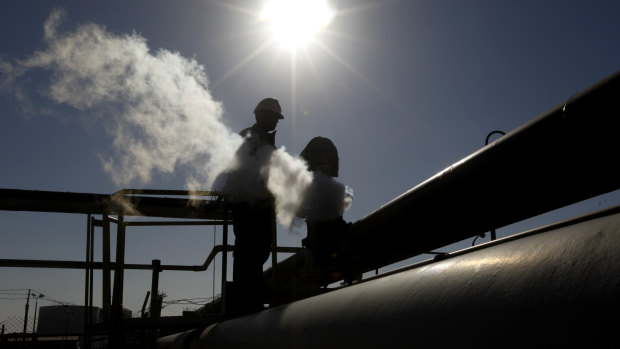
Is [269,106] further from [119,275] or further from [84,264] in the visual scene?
[84,264]

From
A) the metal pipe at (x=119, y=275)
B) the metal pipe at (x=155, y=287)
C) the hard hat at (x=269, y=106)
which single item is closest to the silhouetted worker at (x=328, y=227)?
the hard hat at (x=269, y=106)

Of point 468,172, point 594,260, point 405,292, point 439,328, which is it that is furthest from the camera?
point 468,172

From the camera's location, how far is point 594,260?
112cm

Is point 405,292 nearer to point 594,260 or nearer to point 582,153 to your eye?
point 594,260

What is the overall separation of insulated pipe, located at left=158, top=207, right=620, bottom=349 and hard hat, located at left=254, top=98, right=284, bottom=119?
4375mm

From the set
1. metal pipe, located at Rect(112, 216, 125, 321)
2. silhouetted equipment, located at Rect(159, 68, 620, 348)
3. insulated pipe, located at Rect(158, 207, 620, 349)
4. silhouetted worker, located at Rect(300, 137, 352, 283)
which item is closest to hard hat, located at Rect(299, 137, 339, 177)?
silhouetted worker, located at Rect(300, 137, 352, 283)

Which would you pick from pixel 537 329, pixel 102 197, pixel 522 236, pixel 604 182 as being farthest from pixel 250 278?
pixel 537 329

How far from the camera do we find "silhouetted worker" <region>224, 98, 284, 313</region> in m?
5.53

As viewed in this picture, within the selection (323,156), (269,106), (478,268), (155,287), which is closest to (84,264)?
(155,287)

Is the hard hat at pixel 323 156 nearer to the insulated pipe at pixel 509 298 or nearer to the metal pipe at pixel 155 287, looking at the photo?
the insulated pipe at pixel 509 298

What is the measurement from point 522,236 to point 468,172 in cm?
170

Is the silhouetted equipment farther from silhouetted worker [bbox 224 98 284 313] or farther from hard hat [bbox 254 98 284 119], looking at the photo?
hard hat [bbox 254 98 284 119]

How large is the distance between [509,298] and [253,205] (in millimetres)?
4785

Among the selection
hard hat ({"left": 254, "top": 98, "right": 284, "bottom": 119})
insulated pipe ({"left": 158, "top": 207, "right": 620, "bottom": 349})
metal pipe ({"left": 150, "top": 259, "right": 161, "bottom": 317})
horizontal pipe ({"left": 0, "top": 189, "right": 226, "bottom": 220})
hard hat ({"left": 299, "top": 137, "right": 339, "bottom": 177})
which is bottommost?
insulated pipe ({"left": 158, "top": 207, "right": 620, "bottom": 349})
